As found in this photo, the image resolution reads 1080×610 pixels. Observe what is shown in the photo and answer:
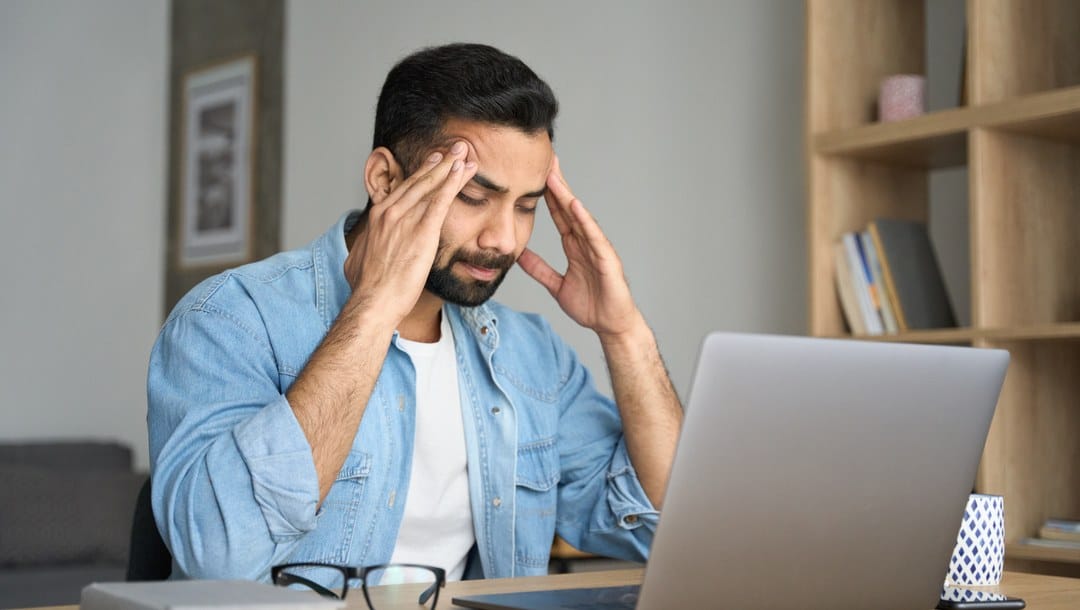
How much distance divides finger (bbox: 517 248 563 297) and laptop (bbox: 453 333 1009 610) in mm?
833

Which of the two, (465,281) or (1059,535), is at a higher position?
(465,281)

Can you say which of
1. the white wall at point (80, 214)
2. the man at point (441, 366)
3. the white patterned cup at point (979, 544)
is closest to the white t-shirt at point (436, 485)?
the man at point (441, 366)

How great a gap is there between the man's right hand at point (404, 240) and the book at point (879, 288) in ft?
4.02

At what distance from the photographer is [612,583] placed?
122 centimetres

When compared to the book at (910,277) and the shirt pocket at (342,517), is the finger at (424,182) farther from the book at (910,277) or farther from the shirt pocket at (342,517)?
the book at (910,277)

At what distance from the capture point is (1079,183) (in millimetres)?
2486

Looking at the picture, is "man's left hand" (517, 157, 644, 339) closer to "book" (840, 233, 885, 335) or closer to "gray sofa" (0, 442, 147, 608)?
"book" (840, 233, 885, 335)

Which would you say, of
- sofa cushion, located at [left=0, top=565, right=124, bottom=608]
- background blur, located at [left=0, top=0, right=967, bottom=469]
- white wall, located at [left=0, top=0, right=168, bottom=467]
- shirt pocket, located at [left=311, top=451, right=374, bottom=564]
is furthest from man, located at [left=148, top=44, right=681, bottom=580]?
white wall, located at [left=0, top=0, right=168, bottom=467]

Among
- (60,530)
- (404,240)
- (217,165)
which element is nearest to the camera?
(404,240)

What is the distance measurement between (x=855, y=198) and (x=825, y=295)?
Result: 0.75ft

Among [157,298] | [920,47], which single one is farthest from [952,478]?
[157,298]

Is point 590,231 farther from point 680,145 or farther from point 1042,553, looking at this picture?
point 680,145

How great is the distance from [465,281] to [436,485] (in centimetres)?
28

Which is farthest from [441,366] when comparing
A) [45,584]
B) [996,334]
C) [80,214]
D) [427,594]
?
[80,214]
